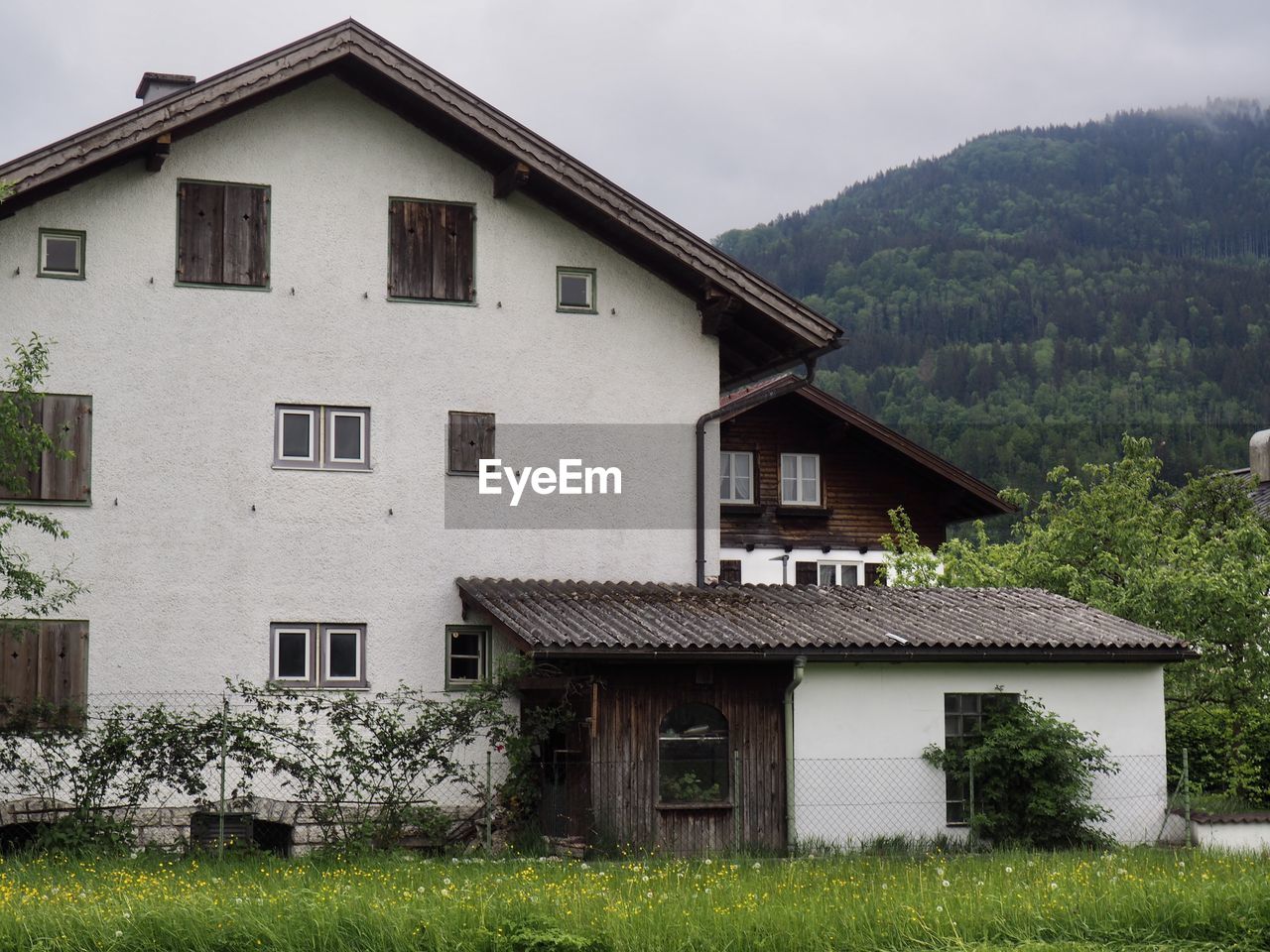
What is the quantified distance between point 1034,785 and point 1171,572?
8005mm

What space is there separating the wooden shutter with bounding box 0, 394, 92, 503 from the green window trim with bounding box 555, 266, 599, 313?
6340mm

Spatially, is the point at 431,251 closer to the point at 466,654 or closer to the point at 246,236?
the point at 246,236

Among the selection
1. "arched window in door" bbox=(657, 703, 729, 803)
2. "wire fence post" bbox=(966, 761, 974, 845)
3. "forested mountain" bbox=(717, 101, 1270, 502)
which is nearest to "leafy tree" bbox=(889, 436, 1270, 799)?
"wire fence post" bbox=(966, 761, 974, 845)

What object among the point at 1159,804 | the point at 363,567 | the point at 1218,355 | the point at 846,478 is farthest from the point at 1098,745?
the point at 1218,355

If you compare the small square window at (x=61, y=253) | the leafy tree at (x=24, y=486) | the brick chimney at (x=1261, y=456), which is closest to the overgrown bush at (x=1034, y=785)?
the leafy tree at (x=24, y=486)

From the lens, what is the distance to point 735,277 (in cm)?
2423

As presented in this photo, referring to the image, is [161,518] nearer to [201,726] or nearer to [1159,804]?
[201,726]

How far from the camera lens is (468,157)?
24.0 metres

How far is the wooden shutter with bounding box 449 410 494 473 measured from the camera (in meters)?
23.5

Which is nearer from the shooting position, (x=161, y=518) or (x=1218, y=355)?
(x=161, y=518)

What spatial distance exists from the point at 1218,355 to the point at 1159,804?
84.7m

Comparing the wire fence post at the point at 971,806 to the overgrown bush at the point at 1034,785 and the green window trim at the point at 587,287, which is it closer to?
the overgrown bush at the point at 1034,785

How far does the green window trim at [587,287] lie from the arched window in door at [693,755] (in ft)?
19.4

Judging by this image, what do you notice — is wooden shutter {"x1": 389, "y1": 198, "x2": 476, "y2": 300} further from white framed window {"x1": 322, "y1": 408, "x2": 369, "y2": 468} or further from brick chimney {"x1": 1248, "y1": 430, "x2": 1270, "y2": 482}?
brick chimney {"x1": 1248, "y1": 430, "x2": 1270, "y2": 482}
